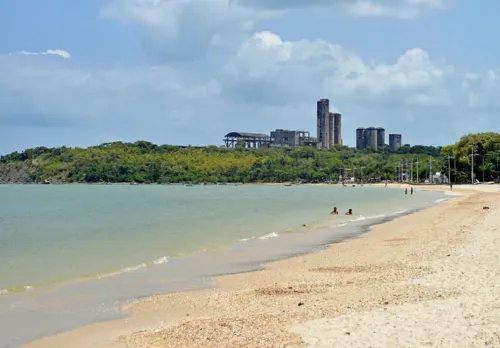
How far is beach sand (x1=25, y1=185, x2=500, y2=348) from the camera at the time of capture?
27.9 feet

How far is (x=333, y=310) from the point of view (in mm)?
10273

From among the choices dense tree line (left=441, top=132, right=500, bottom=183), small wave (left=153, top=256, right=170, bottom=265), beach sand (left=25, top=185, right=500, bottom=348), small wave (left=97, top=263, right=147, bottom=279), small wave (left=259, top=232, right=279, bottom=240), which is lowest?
small wave (left=259, top=232, right=279, bottom=240)

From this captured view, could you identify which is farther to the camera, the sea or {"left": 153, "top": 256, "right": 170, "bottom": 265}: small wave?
{"left": 153, "top": 256, "right": 170, "bottom": 265}: small wave

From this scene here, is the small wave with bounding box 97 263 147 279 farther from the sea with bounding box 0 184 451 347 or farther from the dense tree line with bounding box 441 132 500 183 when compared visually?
the dense tree line with bounding box 441 132 500 183

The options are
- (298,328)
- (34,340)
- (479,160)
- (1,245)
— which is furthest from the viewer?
(479,160)

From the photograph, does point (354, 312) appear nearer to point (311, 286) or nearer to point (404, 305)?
point (404, 305)

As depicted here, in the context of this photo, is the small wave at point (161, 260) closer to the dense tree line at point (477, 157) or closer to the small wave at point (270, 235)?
the small wave at point (270, 235)

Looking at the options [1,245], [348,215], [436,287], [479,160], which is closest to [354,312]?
[436,287]

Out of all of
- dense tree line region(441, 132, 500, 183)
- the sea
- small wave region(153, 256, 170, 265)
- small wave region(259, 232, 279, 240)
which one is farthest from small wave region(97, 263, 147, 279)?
dense tree line region(441, 132, 500, 183)

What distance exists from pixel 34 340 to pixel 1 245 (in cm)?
1931

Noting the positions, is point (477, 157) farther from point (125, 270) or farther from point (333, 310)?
point (333, 310)

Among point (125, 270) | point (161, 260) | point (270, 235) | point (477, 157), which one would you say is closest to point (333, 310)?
point (125, 270)

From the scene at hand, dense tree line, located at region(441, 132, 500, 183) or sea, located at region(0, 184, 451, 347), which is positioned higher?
dense tree line, located at region(441, 132, 500, 183)

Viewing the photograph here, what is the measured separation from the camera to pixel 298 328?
923 cm
